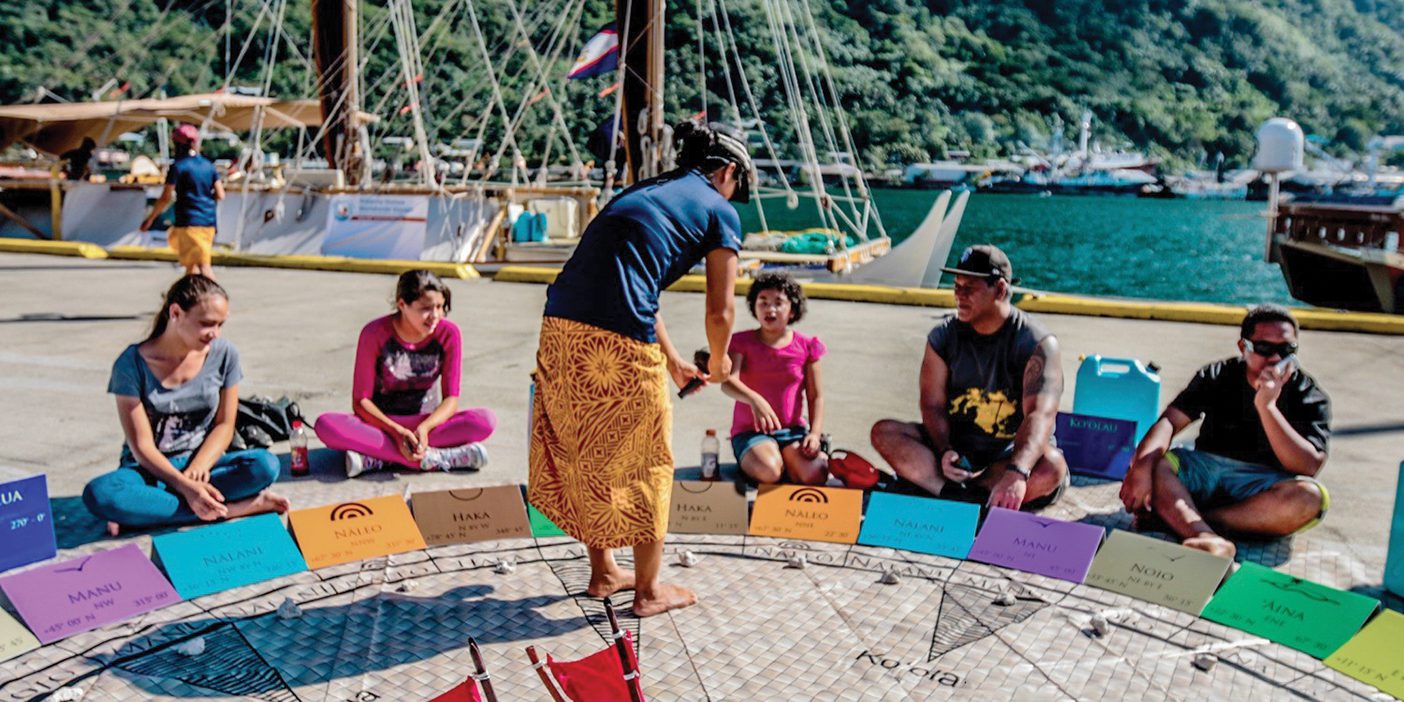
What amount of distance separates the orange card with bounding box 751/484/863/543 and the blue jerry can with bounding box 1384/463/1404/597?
1.80 m

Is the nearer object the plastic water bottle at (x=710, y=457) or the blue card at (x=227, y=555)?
the blue card at (x=227, y=555)

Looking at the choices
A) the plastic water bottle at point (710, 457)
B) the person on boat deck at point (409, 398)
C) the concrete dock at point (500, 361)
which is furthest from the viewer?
the concrete dock at point (500, 361)

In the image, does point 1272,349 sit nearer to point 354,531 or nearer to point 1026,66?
point 354,531

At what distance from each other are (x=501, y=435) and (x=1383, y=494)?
13.6 feet

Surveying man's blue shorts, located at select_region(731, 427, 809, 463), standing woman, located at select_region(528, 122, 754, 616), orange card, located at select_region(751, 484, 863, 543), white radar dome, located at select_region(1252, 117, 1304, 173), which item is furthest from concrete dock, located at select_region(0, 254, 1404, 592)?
white radar dome, located at select_region(1252, 117, 1304, 173)

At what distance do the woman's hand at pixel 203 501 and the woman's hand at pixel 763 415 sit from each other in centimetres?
209

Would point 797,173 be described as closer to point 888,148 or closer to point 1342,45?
point 888,148

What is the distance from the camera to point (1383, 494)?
16.2 feet

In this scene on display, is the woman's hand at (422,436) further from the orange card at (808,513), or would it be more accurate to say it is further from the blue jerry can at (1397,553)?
the blue jerry can at (1397,553)

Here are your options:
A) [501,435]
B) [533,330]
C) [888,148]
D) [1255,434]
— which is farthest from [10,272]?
[888,148]

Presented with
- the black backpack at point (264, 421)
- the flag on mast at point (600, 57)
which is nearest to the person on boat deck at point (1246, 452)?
the black backpack at point (264, 421)

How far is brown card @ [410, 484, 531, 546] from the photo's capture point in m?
4.18

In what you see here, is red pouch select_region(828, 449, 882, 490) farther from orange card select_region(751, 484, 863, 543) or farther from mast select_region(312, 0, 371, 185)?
mast select_region(312, 0, 371, 185)

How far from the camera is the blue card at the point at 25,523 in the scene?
3783 mm
